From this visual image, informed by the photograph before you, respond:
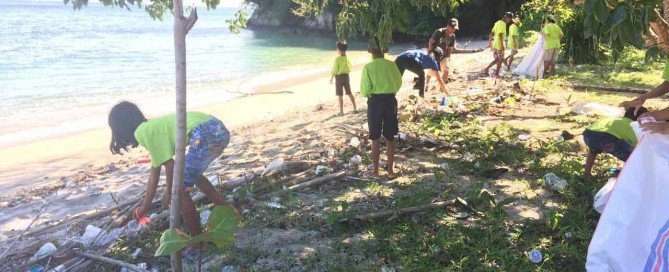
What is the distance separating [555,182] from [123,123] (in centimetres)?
350

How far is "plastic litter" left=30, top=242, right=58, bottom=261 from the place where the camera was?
374cm

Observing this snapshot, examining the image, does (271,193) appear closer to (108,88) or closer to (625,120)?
(625,120)

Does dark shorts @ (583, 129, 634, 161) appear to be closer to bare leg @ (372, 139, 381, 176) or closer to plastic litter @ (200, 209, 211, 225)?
bare leg @ (372, 139, 381, 176)

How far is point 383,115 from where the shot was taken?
16.8 ft

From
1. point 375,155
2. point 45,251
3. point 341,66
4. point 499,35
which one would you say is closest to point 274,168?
point 375,155

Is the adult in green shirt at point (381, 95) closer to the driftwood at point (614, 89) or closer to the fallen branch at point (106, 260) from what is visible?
the fallen branch at point (106, 260)

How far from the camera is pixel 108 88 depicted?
16312 millimetres

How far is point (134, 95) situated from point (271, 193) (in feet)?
39.8

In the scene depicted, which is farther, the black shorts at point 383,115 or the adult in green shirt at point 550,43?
the adult in green shirt at point 550,43

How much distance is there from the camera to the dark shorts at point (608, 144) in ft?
14.3

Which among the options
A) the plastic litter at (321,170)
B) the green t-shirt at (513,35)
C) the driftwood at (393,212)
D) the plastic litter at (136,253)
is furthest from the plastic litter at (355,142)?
A: the green t-shirt at (513,35)

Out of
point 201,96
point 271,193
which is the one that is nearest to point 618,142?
point 271,193

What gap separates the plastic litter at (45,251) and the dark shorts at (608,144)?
4.21m

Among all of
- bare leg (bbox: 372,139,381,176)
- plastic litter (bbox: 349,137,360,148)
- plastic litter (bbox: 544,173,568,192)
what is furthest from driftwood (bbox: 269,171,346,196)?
plastic litter (bbox: 544,173,568,192)
